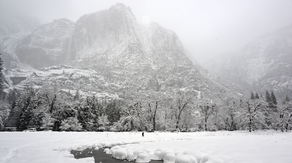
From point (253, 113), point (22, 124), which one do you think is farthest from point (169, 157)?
point (22, 124)

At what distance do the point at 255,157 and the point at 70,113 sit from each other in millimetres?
47205

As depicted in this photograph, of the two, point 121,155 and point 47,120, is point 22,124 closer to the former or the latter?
point 47,120

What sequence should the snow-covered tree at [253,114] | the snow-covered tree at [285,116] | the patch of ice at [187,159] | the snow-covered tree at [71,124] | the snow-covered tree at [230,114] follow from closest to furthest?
the patch of ice at [187,159] < the snow-covered tree at [71,124] < the snow-covered tree at [253,114] < the snow-covered tree at [285,116] < the snow-covered tree at [230,114]

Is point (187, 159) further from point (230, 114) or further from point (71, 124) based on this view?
point (230, 114)

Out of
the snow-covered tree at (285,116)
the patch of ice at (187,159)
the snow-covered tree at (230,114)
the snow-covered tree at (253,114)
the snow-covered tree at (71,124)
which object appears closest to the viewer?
the patch of ice at (187,159)

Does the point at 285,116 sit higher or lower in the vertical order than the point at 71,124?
higher

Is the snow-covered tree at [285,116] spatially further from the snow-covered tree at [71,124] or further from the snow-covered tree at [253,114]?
the snow-covered tree at [71,124]

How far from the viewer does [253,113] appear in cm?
4547

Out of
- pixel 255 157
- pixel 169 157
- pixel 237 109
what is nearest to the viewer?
pixel 255 157

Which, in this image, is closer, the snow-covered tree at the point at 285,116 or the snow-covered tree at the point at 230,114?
the snow-covered tree at the point at 285,116

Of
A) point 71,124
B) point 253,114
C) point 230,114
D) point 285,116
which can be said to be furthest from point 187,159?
point 230,114

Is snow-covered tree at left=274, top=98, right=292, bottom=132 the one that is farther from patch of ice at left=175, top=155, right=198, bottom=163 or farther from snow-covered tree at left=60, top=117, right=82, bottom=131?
snow-covered tree at left=60, top=117, right=82, bottom=131

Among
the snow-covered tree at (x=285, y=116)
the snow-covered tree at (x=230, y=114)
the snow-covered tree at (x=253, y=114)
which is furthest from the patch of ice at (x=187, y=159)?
the snow-covered tree at (x=230, y=114)

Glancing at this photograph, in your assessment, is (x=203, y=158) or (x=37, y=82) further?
(x=37, y=82)
